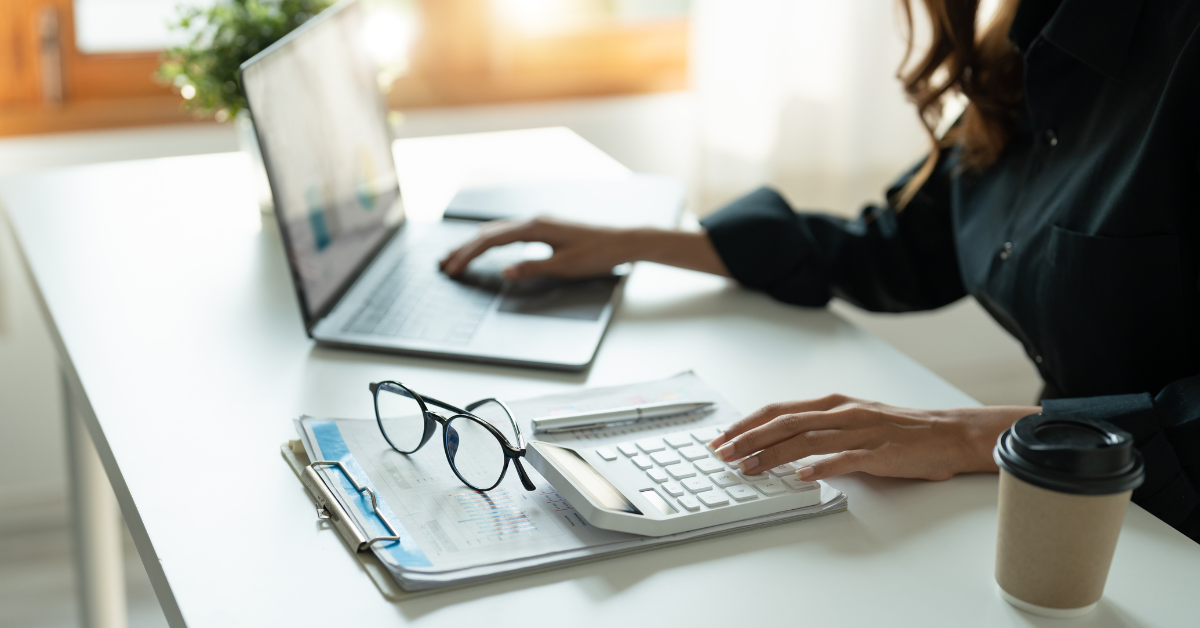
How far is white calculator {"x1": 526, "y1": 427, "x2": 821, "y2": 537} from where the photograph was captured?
61 cm

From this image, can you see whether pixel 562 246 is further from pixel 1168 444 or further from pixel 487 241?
pixel 1168 444

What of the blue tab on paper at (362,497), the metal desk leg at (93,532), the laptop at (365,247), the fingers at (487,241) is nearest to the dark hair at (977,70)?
the laptop at (365,247)

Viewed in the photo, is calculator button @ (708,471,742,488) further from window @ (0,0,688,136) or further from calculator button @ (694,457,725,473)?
window @ (0,0,688,136)

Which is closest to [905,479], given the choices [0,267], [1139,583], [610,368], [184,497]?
[1139,583]

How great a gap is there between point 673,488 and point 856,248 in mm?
584

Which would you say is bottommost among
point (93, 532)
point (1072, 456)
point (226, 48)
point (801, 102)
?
point (93, 532)

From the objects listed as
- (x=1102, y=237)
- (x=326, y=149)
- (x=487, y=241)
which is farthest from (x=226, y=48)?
(x=1102, y=237)

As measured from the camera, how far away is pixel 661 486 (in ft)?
2.13

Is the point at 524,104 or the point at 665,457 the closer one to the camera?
the point at 665,457

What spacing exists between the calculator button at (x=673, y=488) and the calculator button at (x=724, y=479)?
0.09 feet

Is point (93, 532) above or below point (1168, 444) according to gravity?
below

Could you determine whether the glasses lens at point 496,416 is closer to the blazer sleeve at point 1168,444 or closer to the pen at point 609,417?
the pen at point 609,417

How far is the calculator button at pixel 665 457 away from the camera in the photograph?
26.6 inches

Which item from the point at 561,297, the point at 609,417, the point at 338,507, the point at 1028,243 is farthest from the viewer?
the point at 561,297
